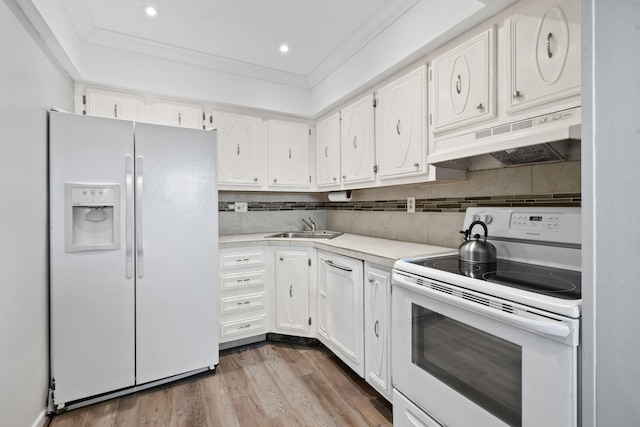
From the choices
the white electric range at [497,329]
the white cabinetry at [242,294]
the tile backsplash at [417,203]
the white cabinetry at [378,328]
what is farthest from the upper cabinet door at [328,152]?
the white electric range at [497,329]

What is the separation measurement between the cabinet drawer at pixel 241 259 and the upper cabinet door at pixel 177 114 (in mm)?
1210

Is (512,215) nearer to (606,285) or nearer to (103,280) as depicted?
(606,285)

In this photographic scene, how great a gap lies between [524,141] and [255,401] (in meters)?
2.04

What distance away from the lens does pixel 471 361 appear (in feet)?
3.75

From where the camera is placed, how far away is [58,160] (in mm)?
1750

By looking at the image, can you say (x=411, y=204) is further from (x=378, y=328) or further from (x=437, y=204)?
(x=378, y=328)

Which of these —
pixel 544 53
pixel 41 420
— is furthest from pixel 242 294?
pixel 544 53

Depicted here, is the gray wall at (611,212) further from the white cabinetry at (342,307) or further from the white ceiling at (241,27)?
the white ceiling at (241,27)

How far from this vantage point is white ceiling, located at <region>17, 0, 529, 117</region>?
177 cm

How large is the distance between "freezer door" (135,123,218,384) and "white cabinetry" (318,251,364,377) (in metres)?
0.84

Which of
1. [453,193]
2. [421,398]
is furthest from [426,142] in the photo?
[421,398]

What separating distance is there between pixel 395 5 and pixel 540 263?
5.75ft

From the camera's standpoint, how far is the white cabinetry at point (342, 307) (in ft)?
6.45

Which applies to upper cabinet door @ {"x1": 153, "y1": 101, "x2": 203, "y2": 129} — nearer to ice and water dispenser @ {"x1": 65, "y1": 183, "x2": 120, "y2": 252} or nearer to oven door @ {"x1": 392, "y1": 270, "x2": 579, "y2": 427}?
ice and water dispenser @ {"x1": 65, "y1": 183, "x2": 120, "y2": 252}
